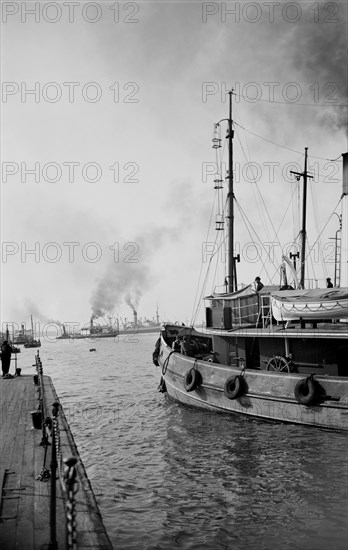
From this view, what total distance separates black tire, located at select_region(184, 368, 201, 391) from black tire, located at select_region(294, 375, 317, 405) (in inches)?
193

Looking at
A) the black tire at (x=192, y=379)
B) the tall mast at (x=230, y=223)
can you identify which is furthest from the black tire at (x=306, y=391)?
the tall mast at (x=230, y=223)

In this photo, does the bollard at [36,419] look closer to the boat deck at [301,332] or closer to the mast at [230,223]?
the boat deck at [301,332]

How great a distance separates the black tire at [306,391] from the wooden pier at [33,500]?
7.15 metres

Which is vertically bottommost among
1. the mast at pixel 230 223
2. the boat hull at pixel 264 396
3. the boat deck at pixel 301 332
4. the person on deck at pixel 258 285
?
the boat hull at pixel 264 396

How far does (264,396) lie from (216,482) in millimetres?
5508

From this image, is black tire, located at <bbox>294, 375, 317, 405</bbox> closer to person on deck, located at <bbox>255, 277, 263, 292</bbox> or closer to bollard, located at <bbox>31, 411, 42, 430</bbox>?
person on deck, located at <bbox>255, 277, 263, 292</bbox>

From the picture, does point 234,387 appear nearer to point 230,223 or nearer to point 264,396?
point 264,396

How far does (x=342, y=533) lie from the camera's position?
7.28 metres

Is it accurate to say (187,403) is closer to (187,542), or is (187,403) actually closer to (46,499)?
(187,542)

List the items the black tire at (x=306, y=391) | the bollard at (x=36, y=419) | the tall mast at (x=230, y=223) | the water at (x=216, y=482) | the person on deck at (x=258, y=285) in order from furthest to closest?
the tall mast at (x=230, y=223) < the person on deck at (x=258, y=285) < the black tire at (x=306, y=391) < the bollard at (x=36, y=419) < the water at (x=216, y=482)

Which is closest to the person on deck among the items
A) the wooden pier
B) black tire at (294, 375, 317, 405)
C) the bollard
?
black tire at (294, 375, 317, 405)

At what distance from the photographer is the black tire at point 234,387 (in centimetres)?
1575

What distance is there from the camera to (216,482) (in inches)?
395

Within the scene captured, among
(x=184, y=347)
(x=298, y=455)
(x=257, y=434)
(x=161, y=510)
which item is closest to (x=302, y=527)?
(x=161, y=510)
